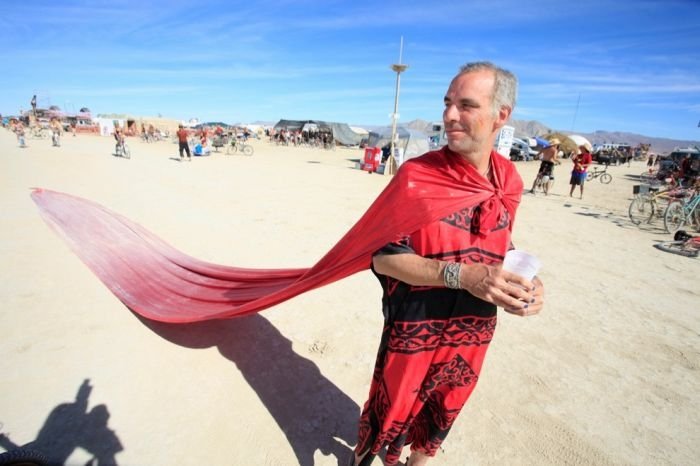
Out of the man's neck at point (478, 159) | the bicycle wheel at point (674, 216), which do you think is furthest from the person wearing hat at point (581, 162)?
the man's neck at point (478, 159)

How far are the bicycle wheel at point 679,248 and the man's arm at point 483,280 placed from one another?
7.73 meters

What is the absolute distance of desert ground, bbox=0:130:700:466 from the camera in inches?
85.7

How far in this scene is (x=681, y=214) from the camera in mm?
8281

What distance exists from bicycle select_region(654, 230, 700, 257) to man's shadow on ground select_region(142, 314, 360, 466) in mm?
7692

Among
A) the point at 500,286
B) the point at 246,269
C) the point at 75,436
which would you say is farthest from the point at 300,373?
the point at 500,286

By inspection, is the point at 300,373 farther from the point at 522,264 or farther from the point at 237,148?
the point at 237,148

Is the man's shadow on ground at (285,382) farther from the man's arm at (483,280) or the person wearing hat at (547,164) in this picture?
the person wearing hat at (547,164)

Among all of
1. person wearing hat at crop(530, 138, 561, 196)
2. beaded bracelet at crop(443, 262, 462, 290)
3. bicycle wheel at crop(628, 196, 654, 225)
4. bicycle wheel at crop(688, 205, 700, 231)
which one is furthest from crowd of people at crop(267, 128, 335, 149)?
beaded bracelet at crop(443, 262, 462, 290)

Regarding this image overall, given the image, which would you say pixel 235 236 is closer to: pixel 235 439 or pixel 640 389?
pixel 235 439

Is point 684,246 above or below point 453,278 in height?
below

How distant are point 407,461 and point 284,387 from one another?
3.39 feet

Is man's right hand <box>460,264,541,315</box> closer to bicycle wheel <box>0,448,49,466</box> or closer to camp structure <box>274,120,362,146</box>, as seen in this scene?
bicycle wheel <box>0,448,49,466</box>

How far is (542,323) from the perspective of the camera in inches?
150

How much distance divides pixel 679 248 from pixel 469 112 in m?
8.26
